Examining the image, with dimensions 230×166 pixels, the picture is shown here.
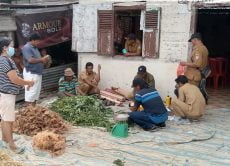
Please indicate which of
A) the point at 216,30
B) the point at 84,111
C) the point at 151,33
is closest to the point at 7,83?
the point at 84,111

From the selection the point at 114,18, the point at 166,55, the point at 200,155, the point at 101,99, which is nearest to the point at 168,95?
the point at 166,55

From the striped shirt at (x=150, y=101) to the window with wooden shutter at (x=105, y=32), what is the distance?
3255 millimetres

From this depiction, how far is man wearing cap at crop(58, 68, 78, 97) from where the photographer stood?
32.3ft

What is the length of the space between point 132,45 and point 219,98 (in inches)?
110

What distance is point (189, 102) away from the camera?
807cm

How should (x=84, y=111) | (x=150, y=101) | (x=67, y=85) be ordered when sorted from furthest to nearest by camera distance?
(x=67, y=85) < (x=84, y=111) < (x=150, y=101)

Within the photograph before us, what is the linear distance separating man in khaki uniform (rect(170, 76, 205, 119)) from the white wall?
1.67 metres

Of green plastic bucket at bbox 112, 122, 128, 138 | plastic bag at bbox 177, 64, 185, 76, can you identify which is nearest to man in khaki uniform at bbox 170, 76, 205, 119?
plastic bag at bbox 177, 64, 185, 76

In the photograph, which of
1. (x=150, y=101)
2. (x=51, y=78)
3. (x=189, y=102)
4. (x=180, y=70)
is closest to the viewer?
(x=150, y=101)

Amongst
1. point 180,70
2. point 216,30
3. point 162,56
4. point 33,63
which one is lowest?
point 180,70

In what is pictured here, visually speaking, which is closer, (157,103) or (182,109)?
(157,103)

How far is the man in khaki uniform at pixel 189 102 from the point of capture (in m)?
8.02

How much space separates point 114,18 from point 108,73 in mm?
1568

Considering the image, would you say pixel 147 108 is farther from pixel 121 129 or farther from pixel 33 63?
pixel 33 63
